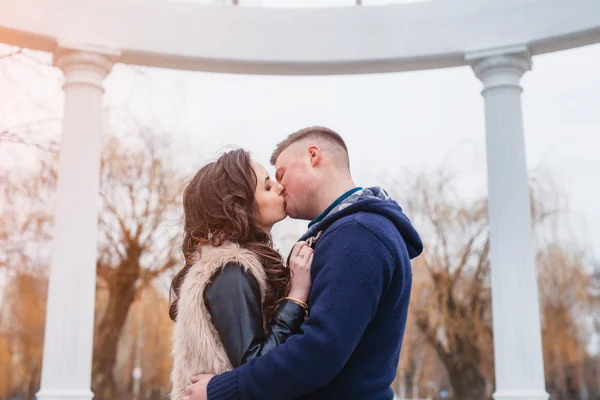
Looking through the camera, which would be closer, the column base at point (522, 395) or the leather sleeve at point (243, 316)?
the leather sleeve at point (243, 316)

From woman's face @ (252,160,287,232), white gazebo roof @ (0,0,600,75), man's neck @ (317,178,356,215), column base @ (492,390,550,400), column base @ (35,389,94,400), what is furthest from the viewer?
white gazebo roof @ (0,0,600,75)

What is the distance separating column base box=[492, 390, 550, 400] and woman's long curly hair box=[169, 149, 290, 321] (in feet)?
30.2

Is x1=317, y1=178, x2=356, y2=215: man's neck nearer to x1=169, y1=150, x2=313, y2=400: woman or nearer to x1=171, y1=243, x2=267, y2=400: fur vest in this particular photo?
x1=169, y1=150, x2=313, y2=400: woman

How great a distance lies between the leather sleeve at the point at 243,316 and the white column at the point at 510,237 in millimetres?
9684

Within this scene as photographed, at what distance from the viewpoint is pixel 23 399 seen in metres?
25.3

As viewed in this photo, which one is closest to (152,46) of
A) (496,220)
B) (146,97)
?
(496,220)

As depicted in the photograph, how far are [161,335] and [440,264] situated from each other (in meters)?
11.9

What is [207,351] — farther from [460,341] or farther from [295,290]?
[460,341]

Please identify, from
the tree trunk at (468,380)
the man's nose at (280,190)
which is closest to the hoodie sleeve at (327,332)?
the man's nose at (280,190)

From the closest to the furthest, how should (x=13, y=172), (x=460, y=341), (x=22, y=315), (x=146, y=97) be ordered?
(x=13, y=172), (x=22, y=315), (x=146, y=97), (x=460, y=341)

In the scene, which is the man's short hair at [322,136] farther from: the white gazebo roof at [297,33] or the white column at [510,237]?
the white gazebo roof at [297,33]

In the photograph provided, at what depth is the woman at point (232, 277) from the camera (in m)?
4.18

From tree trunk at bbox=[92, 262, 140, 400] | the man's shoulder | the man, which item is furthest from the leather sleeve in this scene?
tree trunk at bbox=[92, 262, 140, 400]

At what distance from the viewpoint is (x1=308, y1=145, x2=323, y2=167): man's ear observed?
16.2 ft
